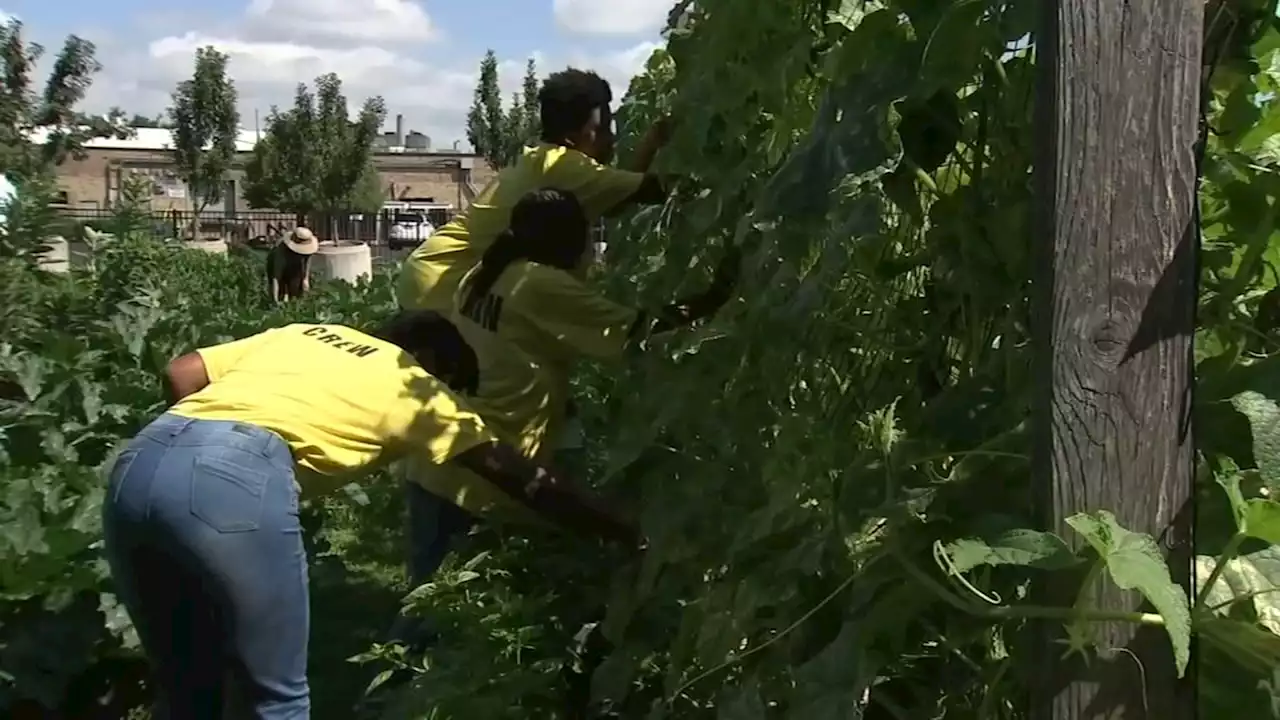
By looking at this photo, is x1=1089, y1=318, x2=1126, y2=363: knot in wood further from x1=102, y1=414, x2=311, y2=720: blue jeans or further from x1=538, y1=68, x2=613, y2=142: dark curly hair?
x1=538, y1=68, x2=613, y2=142: dark curly hair

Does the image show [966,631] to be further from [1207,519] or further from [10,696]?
[10,696]

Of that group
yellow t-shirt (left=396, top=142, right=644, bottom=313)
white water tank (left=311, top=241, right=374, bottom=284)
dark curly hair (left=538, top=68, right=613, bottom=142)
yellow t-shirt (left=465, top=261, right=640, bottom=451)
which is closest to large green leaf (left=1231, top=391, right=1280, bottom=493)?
yellow t-shirt (left=465, top=261, right=640, bottom=451)

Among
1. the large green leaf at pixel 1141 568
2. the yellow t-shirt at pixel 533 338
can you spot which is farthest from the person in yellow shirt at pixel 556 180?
the large green leaf at pixel 1141 568

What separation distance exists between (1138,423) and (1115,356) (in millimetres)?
75

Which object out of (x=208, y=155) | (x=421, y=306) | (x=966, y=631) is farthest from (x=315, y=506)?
(x=208, y=155)

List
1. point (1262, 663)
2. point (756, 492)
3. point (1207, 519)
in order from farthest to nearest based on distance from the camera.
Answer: point (756, 492) < point (1207, 519) < point (1262, 663)

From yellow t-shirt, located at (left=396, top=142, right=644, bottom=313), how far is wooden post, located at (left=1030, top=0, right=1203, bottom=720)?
8.37 ft

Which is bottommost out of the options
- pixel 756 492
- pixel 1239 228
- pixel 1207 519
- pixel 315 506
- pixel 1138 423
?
pixel 315 506

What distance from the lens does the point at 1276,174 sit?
1682 mm

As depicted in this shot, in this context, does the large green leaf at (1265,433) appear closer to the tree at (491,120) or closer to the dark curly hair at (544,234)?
the dark curly hair at (544,234)

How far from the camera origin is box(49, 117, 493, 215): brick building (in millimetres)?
56656

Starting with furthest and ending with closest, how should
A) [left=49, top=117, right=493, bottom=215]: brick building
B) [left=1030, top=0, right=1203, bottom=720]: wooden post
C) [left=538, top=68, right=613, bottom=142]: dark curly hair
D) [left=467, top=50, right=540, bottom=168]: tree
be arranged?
[left=49, top=117, right=493, bottom=215]: brick building → [left=467, top=50, right=540, bottom=168]: tree → [left=538, top=68, right=613, bottom=142]: dark curly hair → [left=1030, top=0, right=1203, bottom=720]: wooden post

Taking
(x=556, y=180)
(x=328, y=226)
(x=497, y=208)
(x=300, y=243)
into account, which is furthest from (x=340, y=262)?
(x=328, y=226)

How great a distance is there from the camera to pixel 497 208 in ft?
14.4
